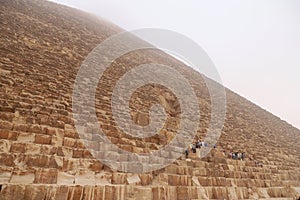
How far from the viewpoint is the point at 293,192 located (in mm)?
5633

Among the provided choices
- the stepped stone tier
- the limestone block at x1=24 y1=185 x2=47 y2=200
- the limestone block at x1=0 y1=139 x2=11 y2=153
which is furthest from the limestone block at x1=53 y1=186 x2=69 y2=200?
the limestone block at x1=0 y1=139 x2=11 y2=153

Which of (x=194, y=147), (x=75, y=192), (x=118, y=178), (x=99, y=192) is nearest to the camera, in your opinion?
(x=75, y=192)

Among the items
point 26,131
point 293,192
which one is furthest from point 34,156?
point 293,192

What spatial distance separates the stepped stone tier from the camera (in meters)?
2.74

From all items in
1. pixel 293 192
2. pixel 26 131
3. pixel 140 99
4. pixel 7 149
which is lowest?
pixel 293 192

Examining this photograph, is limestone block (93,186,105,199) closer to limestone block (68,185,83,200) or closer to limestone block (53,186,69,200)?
limestone block (68,185,83,200)

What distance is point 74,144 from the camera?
347 centimetres

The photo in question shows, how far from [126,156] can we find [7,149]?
62.2 inches

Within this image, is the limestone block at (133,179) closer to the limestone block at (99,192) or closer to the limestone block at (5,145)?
the limestone block at (99,192)

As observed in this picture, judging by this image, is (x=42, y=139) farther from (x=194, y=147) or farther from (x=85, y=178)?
(x=194, y=147)

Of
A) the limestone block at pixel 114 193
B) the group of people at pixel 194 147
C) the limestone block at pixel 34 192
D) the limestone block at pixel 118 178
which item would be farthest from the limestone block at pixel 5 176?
the group of people at pixel 194 147

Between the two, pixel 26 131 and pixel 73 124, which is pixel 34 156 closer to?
pixel 26 131

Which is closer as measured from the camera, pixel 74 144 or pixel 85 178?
pixel 85 178

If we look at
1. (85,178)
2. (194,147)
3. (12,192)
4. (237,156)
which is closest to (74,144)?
(85,178)
